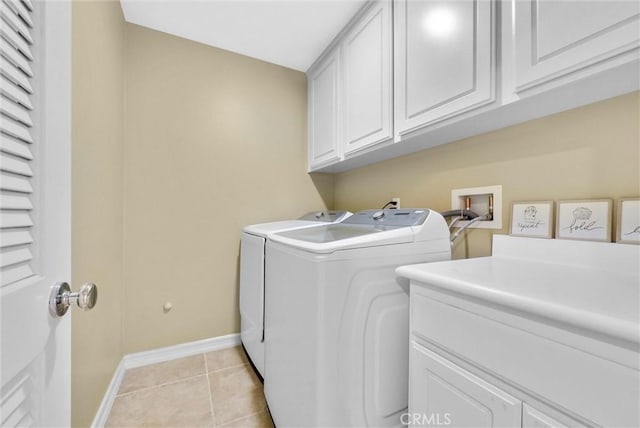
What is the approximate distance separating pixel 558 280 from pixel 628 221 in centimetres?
35

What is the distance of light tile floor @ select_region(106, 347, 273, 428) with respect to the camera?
1.35 m

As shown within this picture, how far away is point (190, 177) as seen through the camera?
1956 mm

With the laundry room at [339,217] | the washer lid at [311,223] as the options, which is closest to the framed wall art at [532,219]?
the laundry room at [339,217]

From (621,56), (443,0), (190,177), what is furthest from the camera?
Answer: (190,177)

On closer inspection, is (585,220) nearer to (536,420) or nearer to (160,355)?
(536,420)

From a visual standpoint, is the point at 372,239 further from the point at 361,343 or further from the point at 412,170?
the point at 412,170

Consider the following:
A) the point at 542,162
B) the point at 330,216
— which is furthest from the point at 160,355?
the point at 542,162

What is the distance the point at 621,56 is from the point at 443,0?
696mm

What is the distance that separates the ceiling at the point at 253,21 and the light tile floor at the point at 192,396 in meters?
2.34

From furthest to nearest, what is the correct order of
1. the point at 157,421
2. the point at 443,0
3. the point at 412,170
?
the point at 412,170 < the point at 157,421 < the point at 443,0

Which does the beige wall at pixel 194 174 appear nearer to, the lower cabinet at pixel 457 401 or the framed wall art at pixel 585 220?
the lower cabinet at pixel 457 401

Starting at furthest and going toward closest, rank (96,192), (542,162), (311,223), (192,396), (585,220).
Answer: (311,223), (192,396), (96,192), (542,162), (585,220)

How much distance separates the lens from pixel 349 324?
3.10ft

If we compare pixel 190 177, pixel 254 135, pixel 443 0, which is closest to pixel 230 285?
pixel 190 177
